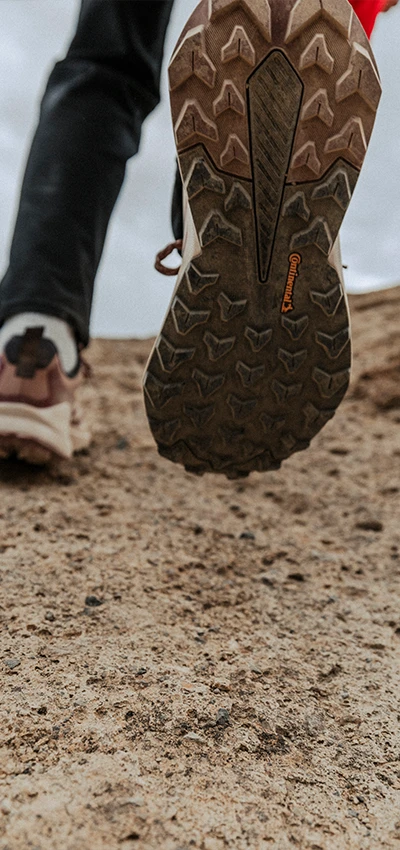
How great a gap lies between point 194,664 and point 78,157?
3.23ft

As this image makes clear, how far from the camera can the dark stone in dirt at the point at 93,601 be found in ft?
2.99

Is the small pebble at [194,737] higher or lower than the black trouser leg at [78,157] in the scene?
lower

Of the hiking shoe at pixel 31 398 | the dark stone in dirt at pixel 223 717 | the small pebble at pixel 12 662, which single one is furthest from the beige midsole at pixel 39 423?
the dark stone in dirt at pixel 223 717

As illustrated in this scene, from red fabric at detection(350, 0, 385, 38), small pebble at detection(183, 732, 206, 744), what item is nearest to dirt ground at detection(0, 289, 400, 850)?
small pebble at detection(183, 732, 206, 744)

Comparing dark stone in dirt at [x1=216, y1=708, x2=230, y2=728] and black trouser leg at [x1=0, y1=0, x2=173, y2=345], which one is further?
black trouser leg at [x1=0, y1=0, x2=173, y2=345]

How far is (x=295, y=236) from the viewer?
83 centimetres

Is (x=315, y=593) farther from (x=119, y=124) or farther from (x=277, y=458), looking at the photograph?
(x=119, y=124)

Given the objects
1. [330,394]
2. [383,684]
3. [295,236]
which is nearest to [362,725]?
[383,684]

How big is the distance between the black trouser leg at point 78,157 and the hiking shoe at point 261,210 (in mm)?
460

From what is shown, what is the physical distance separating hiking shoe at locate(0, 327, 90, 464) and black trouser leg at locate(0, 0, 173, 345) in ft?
0.25

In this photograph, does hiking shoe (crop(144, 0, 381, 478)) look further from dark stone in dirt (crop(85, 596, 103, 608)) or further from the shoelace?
dark stone in dirt (crop(85, 596, 103, 608))

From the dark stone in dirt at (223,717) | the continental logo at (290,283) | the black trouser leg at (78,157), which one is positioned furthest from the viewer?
the black trouser leg at (78,157)

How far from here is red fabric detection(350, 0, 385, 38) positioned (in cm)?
95

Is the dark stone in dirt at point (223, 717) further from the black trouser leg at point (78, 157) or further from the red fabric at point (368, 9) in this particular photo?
the red fabric at point (368, 9)
